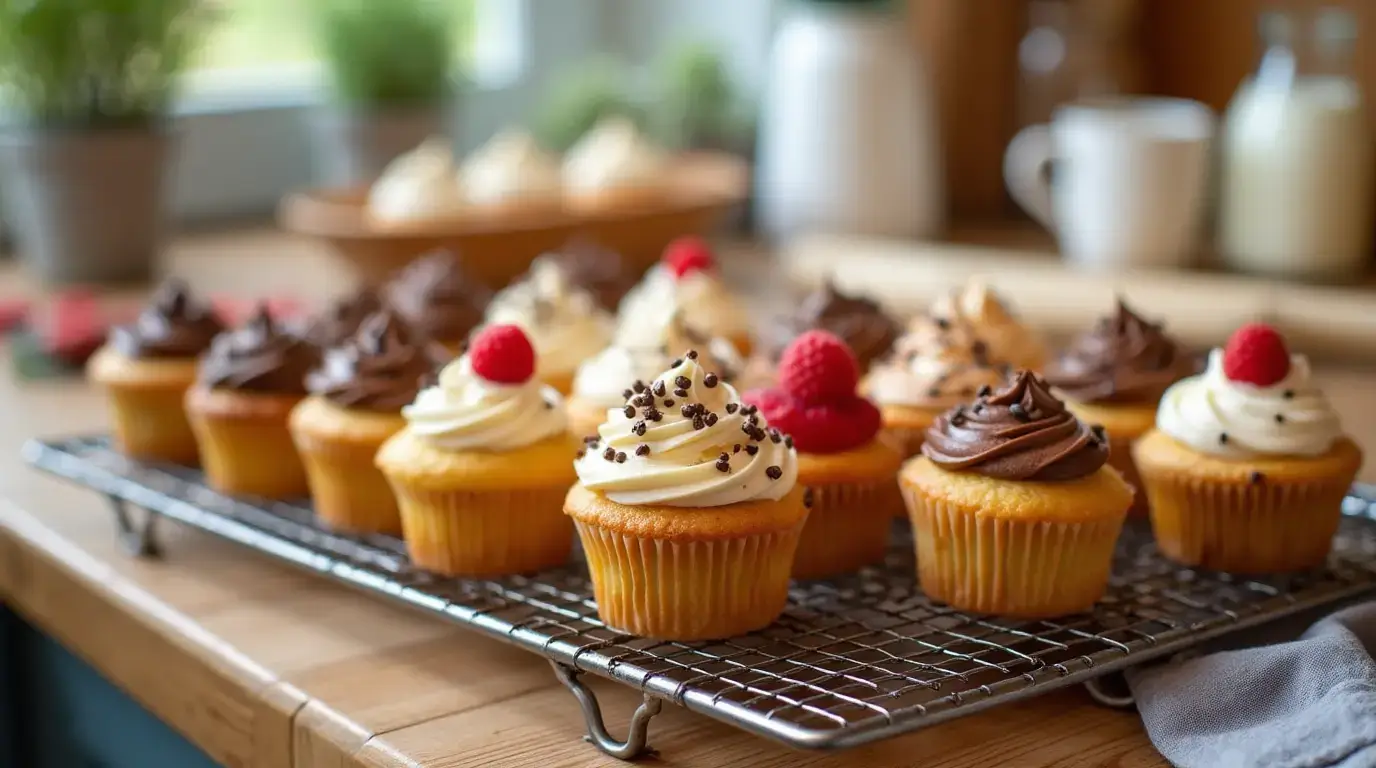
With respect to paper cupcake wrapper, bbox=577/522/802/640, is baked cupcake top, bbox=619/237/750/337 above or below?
above

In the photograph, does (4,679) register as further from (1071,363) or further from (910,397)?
(1071,363)

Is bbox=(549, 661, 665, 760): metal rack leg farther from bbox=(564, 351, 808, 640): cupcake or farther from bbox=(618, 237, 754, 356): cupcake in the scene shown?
bbox=(618, 237, 754, 356): cupcake

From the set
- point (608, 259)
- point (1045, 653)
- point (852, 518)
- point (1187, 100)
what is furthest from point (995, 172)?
point (1045, 653)

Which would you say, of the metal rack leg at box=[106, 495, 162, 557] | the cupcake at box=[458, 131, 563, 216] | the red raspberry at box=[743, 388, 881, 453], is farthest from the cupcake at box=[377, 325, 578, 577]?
the cupcake at box=[458, 131, 563, 216]

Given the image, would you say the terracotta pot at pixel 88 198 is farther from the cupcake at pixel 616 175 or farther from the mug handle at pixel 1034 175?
the mug handle at pixel 1034 175

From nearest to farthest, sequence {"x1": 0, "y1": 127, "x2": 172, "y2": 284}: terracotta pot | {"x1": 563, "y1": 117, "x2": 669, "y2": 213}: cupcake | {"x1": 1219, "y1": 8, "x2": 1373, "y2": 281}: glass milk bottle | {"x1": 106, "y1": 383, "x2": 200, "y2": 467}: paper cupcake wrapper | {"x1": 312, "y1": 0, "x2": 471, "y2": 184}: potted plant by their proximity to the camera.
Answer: {"x1": 106, "y1": 383, "x2": 200, "y2": 467}: paper cupcake wrapper → {"x1": 1219, "y1": 8, "x2": 1373, "y2": 281}: glass milk bottle → {"x1": 0, "y1": 127, "x2": 172, "y2": 284}: terracotta pot → {"x1": 563, "y1": 117, "x2": 669, "y2": 213}: cupcake → {"x1": 312, "y1": 0, "x2": 471, "y2": 184}: potted plant

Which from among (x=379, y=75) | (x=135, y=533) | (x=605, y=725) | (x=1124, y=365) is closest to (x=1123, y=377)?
(x=1124, y=365)
